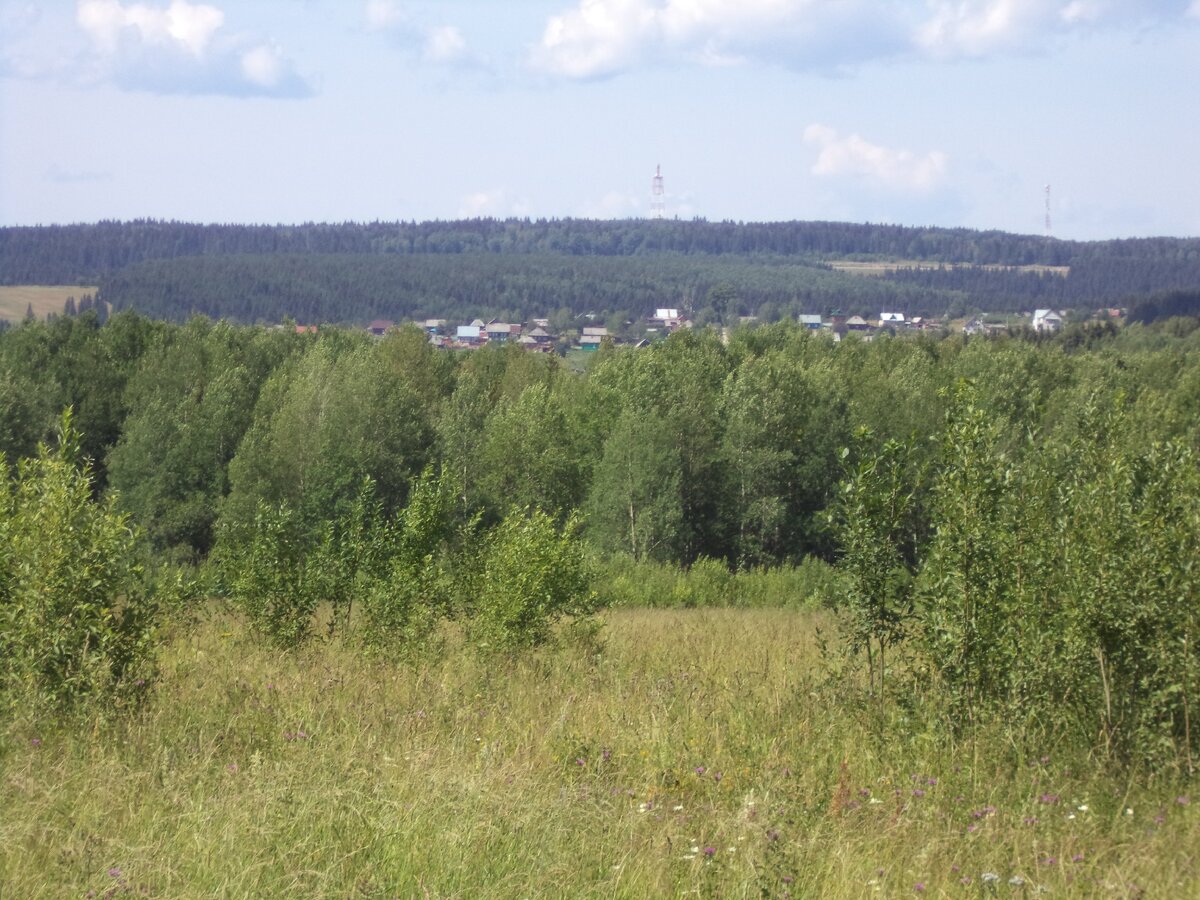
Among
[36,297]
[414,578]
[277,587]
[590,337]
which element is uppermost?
[36,297]

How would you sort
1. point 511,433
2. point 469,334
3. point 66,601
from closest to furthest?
point 66,601 → point 511,433 → point 469,334

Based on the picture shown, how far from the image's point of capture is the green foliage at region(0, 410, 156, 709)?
7.43m

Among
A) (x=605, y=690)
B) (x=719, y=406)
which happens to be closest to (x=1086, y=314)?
(x=719, y=406)

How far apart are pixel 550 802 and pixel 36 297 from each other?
15694 cm

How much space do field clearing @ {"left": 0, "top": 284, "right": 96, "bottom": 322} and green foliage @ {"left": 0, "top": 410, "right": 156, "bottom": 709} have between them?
5062 inches

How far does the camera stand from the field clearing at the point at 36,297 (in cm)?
13125

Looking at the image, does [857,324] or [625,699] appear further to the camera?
[857,324]

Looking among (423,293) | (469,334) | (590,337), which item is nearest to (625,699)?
(469,334)

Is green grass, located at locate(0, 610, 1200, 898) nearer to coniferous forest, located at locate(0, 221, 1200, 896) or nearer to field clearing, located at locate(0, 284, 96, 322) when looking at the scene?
coniferous forest, located at locate(0, 221, 1200, 896)

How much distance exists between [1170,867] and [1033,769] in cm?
127

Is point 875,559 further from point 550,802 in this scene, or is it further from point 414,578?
point 414,578

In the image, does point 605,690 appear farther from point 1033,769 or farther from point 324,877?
point 324,877

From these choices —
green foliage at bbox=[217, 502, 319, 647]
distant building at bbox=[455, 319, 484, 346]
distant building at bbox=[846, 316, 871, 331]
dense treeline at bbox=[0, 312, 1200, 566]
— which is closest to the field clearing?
distant building at bbox=[455, 319, 484, 346]

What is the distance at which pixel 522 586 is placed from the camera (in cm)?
1193
